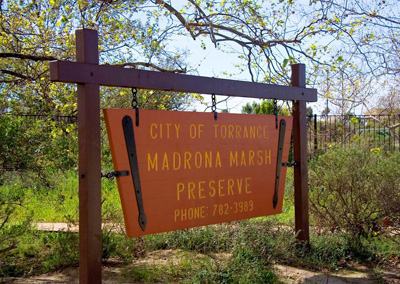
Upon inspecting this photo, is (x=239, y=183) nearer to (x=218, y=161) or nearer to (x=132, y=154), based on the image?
(x=218, y=161)

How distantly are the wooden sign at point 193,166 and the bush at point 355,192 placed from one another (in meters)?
0.96

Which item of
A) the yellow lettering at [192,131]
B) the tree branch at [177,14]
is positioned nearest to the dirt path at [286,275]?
the yellow lettering at [192,131]

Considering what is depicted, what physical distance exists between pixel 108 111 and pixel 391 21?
665cm

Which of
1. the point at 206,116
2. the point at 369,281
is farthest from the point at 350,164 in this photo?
the point at 206,116

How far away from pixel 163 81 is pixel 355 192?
297 cm

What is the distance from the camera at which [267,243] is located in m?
4.94

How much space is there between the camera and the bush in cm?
551

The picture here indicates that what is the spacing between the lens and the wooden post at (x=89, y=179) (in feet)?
11.5

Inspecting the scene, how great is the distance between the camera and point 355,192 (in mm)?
5590

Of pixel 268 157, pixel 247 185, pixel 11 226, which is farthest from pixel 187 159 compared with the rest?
pixel 11 226

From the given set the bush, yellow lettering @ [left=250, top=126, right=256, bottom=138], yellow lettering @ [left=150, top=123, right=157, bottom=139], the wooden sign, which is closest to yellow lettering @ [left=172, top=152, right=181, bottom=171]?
the wooden sign

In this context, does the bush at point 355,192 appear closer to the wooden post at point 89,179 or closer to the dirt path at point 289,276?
the dirt path at point 289,276

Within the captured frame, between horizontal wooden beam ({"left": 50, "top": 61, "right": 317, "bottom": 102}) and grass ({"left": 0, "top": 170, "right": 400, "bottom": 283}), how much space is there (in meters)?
1.59

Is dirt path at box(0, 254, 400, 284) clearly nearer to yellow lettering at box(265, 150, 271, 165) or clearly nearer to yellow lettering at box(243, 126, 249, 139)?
yellow lettering at box(265, 150, 271, 165)
